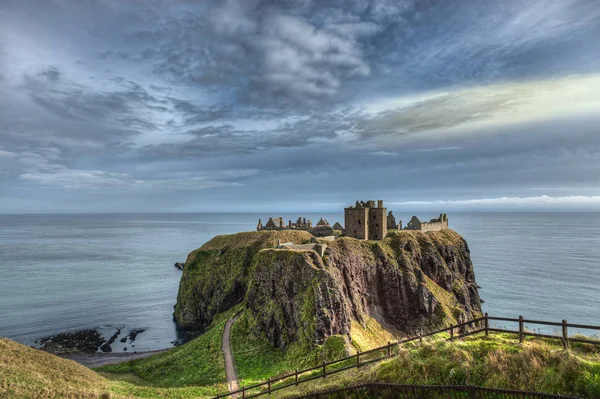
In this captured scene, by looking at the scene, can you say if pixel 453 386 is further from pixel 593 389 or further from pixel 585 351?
pixel 585 351

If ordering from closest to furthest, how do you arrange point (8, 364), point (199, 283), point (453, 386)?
point (453, 386) < point (8, 364) < point (199, 283)

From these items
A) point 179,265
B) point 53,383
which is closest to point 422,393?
point 53,383

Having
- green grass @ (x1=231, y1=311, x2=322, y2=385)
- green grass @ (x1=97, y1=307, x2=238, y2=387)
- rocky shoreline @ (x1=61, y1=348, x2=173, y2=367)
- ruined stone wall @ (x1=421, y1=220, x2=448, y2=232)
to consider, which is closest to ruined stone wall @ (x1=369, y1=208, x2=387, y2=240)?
ruined stone wall @ (x1=421, y1=220, x2=448, y2=232)

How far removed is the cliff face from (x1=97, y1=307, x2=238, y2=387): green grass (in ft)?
26.4

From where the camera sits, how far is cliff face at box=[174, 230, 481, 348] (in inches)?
2159

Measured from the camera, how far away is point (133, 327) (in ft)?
285

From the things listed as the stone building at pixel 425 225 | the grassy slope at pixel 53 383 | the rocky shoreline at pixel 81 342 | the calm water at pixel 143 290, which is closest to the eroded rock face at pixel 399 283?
the stone building at pixel 425 225

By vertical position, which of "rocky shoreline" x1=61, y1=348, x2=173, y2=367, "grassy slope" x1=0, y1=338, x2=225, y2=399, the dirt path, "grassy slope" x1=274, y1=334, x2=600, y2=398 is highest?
"grassy slope" x1=274, y1=334, x2=600, y2=398

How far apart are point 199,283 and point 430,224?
62610 mm

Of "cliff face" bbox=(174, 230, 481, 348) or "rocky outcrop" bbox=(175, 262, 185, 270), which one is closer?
"cliff face" bbox=(174, 230, 481, 348)

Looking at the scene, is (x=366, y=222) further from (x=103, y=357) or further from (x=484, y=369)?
(x=484, y=369)

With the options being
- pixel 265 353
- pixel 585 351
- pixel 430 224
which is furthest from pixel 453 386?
→ pixel 430 224

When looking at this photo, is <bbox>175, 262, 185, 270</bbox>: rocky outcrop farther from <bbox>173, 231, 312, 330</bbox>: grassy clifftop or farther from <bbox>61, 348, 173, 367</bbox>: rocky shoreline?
<bbox>61, 348, 173, 367</bbox>: rocky shoreline

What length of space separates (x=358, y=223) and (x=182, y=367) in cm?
4414
